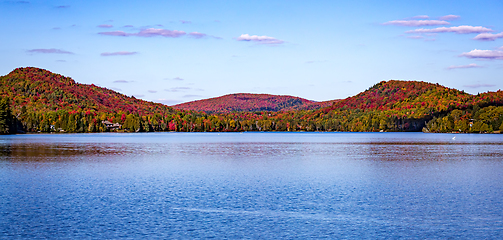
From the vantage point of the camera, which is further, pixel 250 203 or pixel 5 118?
pixel 5 118

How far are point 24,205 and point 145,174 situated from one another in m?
14.9

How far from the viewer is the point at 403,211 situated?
23609 millimetres

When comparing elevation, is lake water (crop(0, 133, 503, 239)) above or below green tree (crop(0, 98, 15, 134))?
below

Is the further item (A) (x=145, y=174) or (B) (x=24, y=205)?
(A) (x=145, y=174)

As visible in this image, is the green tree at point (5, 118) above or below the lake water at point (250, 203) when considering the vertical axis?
above

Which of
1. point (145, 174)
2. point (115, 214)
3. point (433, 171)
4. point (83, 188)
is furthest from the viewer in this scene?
point (433, 171)

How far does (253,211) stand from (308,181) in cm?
1217

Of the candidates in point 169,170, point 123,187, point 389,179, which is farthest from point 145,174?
point 389,179

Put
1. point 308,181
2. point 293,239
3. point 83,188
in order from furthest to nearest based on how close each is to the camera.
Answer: point 308,181
point 83,188
point 293,239

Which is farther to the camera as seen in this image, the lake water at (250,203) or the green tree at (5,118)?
the green tree at (5,118)

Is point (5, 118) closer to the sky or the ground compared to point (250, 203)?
Result: closer to the sky

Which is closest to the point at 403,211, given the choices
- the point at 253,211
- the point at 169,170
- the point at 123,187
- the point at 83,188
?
the point at 253,211

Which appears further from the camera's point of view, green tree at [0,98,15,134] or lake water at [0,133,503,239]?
green tree at [0,98,15,134]

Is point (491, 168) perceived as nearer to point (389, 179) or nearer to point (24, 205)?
point (389, 179)
